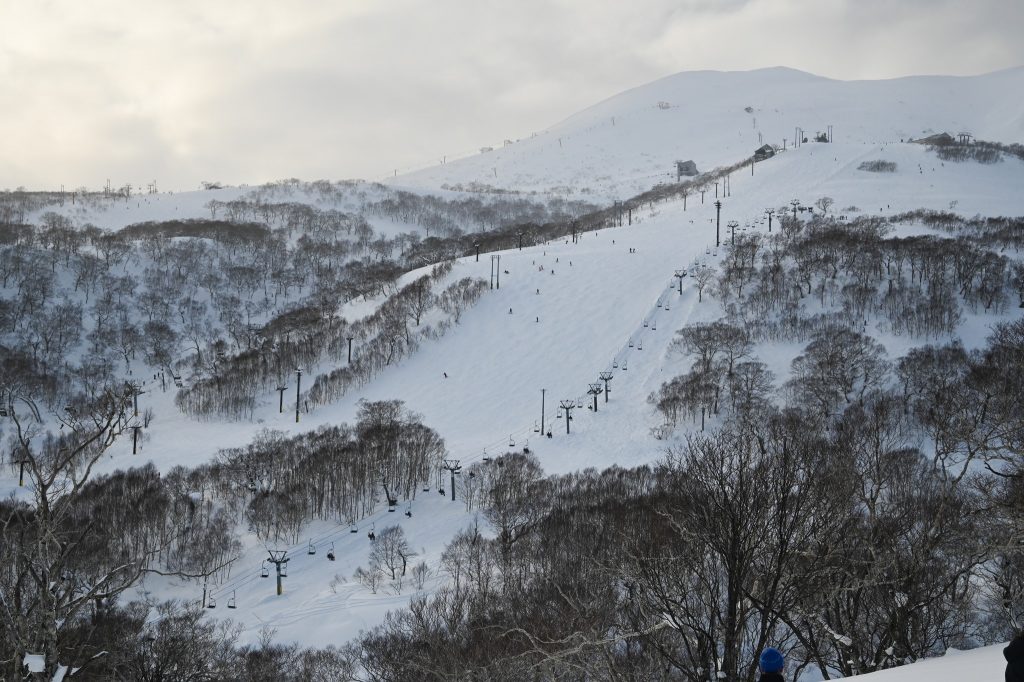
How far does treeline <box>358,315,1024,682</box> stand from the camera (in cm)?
1245

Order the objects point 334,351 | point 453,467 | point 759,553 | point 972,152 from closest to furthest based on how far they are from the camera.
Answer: point 759,553 → point 453,467 → point 334,351 → point 972,152

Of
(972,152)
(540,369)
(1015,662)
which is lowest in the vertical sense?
(540,369)

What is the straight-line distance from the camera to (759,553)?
40.9ft

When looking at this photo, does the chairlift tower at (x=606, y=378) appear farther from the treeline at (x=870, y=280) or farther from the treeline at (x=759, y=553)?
the treeline at (x=870, y=280)

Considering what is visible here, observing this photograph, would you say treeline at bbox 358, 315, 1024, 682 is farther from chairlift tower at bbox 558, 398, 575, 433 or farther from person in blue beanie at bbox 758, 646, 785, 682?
chairlift tower at bbox 558, 398, 575, 433

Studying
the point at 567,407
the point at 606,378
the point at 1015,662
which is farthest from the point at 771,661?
the point at 606,378

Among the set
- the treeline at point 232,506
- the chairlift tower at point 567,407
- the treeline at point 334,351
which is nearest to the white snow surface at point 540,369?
the chairlift tower at point 567,407

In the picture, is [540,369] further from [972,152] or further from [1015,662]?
[972,152]

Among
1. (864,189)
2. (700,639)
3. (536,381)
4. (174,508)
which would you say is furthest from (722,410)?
(864,189)

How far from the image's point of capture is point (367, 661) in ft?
97.0

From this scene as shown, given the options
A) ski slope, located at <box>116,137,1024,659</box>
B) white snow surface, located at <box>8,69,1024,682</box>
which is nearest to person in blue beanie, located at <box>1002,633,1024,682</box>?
white snow surface, located at <box>8,69,1024,682</box>

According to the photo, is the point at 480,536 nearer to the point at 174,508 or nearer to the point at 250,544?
the point at 250,544

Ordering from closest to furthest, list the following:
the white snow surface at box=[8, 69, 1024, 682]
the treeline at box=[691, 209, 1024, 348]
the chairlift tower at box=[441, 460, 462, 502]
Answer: the white snow surface at box=[8, 69, 1024, 682] → the chairlift tower at box=[441, 460, 462, 502] → the treeline at box=[691, 209, 1024, 348]

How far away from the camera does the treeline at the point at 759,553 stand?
1245 centimetres
